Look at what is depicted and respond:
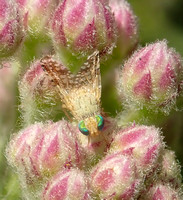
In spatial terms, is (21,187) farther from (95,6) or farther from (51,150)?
(95,6)

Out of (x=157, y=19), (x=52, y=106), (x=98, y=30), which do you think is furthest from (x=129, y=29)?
(x=157, y=19)

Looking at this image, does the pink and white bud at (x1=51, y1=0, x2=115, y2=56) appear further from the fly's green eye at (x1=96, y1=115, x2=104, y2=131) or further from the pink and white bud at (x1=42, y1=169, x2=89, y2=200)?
the pink and white bud at (x1=42, y1=169, x2=89, y2=200)

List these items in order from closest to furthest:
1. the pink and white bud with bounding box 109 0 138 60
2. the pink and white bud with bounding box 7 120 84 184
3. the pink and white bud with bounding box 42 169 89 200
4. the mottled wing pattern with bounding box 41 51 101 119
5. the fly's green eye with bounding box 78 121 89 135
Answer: the pink and white bud with bounding box 42 169 89 200
the pink and white bud with bounding box 7 120 84 184
the fly's green eye with bounding box 78 121 89 135
the mottled wing pattern with bounding box 41 51 101 119
the pink and white bud with bounding box 109 0 138 60

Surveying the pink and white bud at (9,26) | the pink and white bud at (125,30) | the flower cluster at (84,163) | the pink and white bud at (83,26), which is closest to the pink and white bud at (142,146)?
the flower cluster at (84,163)

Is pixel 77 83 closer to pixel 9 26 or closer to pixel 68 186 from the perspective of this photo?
pixel 9 26

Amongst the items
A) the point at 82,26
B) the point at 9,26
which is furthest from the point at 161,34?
the point at 9,26

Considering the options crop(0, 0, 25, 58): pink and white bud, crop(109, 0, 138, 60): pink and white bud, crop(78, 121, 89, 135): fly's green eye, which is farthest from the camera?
crop(109, 0, 138, 60): pink and white bud

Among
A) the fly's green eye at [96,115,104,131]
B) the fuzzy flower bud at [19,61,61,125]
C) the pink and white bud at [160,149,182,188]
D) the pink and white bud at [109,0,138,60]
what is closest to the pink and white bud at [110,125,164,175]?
the fly's green eye at [96,115,104,131]

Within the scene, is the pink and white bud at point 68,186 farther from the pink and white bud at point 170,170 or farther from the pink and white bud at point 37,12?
the pink and white bud at point 37,12

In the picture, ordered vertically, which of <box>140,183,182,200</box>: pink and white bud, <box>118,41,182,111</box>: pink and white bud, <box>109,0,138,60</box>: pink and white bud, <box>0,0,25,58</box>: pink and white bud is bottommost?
<box>140,183,182,200</box>: pink and white bud
